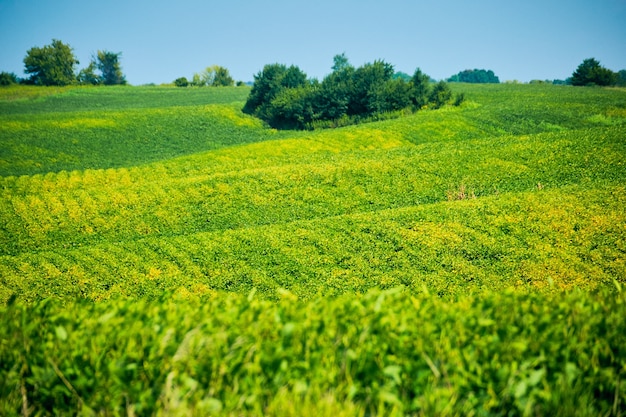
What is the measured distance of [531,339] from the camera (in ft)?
13.3

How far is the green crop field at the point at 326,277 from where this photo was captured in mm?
3840

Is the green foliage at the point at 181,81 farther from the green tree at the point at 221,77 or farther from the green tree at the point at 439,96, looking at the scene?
the green tree at the point at 439,96

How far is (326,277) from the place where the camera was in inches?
572

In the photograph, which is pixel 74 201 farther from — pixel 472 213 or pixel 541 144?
pixel 541 144

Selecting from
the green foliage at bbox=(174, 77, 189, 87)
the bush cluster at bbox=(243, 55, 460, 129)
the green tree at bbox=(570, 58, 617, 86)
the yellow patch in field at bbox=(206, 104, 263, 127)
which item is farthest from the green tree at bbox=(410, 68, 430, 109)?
the green foliage at bbox=(174, 77, 189, 87)

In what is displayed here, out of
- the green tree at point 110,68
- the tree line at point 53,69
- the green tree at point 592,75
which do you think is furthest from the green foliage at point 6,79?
the green tree at point 592,75

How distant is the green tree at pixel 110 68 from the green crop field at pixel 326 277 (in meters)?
104

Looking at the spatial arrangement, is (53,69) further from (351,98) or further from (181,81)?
(351,98)

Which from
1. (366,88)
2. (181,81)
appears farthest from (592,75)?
(181,81)

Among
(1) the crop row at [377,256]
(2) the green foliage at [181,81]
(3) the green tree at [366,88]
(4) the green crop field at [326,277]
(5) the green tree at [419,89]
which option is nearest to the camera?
(4) the green crop field at [326,277]

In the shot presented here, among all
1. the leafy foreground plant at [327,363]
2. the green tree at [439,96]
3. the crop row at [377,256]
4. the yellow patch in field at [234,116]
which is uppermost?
the green tree at [439,96]

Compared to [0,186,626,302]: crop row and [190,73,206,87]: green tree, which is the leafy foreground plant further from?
[190,73,206,87]: green tree

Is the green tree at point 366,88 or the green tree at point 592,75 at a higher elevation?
the green tree at point 592,75

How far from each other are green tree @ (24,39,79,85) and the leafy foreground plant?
130886mm
